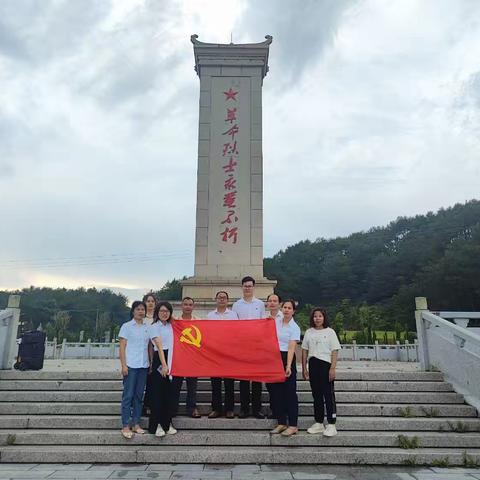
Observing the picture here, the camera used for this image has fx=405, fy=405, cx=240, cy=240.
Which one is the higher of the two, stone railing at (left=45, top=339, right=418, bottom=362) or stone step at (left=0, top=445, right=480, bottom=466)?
stone railing at (left=45, top=339, right=418, bottom=362)

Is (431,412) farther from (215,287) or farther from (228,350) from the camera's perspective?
(215,287)

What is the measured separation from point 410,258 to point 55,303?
5081 centimetres

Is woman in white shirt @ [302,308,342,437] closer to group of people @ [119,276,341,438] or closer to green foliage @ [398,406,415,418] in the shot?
group of people @ [119,276,341,438]

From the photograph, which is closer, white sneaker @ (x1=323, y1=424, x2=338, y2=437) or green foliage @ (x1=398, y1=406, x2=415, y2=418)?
white sneaker @ (x1=323, y1=424, x2=338, y2=437)

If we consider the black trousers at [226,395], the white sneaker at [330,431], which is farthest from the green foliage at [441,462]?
the black trousers at [226,395]

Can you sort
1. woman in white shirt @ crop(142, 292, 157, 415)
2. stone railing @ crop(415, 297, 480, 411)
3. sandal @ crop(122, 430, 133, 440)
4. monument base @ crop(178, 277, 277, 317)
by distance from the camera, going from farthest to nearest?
monument base @ crop(178, 277, 277, 317) → stone railing @ crop(415, 297, 480, 411) → woman in white shirt @ crop(142, 292, 157, 415) → sandal @ crop(122, 430, 133, 440)

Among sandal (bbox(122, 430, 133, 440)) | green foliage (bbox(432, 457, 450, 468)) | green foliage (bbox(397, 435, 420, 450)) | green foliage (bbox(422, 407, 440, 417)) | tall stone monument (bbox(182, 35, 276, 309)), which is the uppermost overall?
tall stone monument (bbox(182, 35, 276, 309))

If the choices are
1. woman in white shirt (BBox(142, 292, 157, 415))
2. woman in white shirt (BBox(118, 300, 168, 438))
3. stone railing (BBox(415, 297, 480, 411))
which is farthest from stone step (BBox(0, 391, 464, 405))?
woman in white shirt (BBox(118, 300, 168, 438))

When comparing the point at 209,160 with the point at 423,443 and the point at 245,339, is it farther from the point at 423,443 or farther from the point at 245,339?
the point at 423,443

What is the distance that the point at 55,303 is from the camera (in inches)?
2432

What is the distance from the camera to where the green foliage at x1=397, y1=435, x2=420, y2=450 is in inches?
167

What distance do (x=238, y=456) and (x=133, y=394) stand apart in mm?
1266

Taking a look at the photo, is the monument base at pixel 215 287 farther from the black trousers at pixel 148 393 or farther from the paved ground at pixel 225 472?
the paved ground at pixel 225 472

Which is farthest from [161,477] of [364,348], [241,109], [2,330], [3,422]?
[364,348]
